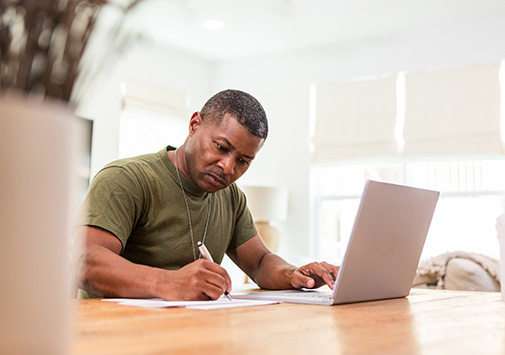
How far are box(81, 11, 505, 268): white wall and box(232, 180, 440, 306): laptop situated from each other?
335 cm

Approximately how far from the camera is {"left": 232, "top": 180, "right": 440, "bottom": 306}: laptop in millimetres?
1285

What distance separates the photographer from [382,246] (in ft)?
4.60

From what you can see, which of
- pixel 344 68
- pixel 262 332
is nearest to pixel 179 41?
pixel 344 68

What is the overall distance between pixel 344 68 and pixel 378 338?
16.3ft

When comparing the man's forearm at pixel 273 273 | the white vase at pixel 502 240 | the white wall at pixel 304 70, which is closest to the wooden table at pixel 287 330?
the white vase at pixel 502 240

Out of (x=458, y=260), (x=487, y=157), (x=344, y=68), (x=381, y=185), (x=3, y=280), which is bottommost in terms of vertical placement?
(x=458, y=260)

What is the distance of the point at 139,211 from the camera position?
1.75 m

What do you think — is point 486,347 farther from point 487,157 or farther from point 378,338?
point 487,157

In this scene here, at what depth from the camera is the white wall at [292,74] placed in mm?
5043

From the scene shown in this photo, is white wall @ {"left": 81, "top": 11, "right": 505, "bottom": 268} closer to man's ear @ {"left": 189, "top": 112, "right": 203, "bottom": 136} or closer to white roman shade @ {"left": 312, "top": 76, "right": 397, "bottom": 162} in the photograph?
white roman shade @ {"left": 312, "top": 76, "right": 397, "bottom": 162}

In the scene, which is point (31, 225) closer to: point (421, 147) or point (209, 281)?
point (209, 281)

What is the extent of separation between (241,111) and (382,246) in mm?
673

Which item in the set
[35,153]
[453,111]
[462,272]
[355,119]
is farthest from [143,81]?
[35,153]

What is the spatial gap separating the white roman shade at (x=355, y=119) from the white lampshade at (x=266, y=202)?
2.05ft
